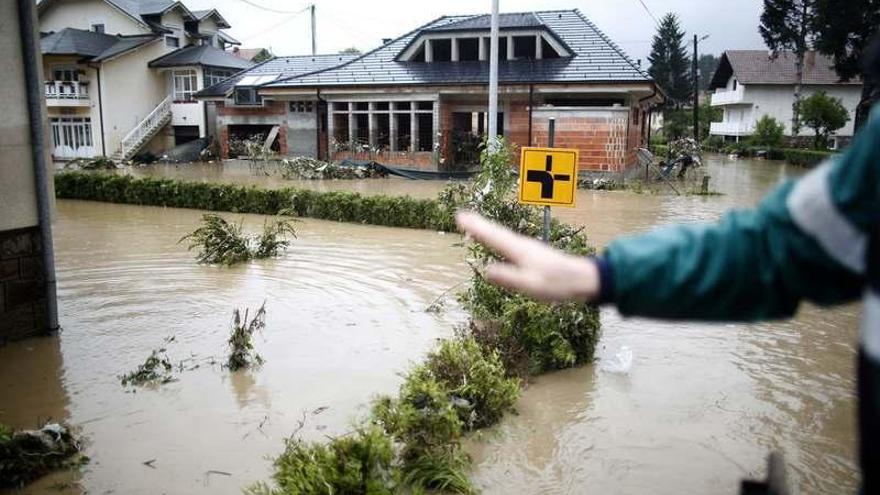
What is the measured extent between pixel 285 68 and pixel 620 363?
30.8m

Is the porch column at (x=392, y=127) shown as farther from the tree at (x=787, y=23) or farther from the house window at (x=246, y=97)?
the tree at (x=787, y=23)

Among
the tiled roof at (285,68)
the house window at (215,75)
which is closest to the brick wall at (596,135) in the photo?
the tiled roof at (285,68)

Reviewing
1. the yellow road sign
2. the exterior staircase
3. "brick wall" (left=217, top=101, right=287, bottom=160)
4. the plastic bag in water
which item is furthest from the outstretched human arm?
the exterior staircase

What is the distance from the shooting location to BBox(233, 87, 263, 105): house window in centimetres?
3250

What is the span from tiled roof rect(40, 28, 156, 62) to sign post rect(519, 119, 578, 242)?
3358 centimetres

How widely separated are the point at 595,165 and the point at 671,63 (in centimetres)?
4319

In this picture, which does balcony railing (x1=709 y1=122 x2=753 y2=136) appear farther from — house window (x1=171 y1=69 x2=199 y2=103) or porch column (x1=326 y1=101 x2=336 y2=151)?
house window (x1=171 y1=69 x2=199 y2=103)

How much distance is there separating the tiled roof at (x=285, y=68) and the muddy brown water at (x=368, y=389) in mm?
23829

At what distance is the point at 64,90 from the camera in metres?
34.7

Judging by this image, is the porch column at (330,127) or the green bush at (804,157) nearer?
the porch column at (330,127)

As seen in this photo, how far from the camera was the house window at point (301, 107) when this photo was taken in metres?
30.6

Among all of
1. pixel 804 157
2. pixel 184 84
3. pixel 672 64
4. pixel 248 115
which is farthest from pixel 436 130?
pixel 672 64

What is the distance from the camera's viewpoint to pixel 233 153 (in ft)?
109

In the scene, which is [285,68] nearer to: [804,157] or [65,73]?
[65,73]
